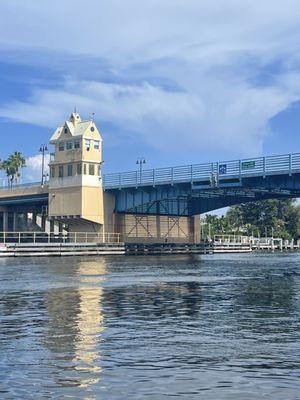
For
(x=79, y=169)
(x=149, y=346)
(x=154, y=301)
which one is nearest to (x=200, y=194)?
(x=79, y=169)

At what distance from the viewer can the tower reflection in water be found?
15781 millimetres

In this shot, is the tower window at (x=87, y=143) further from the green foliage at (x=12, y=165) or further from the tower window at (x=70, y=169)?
the green foliage at (x=12, y=165)

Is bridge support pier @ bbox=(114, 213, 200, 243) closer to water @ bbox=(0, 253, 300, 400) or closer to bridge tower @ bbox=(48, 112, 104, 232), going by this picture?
bridge tower @ bbox=(48, 112, 104, 232)

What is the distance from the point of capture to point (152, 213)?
119250 millimetres

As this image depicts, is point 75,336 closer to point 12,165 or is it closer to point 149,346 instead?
point 149,346

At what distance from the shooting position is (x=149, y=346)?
773 inches

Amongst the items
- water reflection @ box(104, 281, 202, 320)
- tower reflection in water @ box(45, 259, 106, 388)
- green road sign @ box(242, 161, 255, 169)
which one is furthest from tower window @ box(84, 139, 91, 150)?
tower reflection in water @ box(45, 259, 106, 388)

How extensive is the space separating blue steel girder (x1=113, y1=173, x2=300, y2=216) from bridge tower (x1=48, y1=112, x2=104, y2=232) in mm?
4764

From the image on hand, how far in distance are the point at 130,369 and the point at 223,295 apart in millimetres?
21367

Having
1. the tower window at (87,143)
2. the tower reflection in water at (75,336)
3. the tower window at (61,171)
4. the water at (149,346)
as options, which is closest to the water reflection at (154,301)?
the water at (149,346)

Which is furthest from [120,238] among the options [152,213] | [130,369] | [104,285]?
[130,369]

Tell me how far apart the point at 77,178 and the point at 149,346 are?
91600mm

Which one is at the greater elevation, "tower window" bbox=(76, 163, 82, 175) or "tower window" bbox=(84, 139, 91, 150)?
"tower window" bbox=(84, 139, 91, 150)

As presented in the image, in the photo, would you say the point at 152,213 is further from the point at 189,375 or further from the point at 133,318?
the point at 189,375
